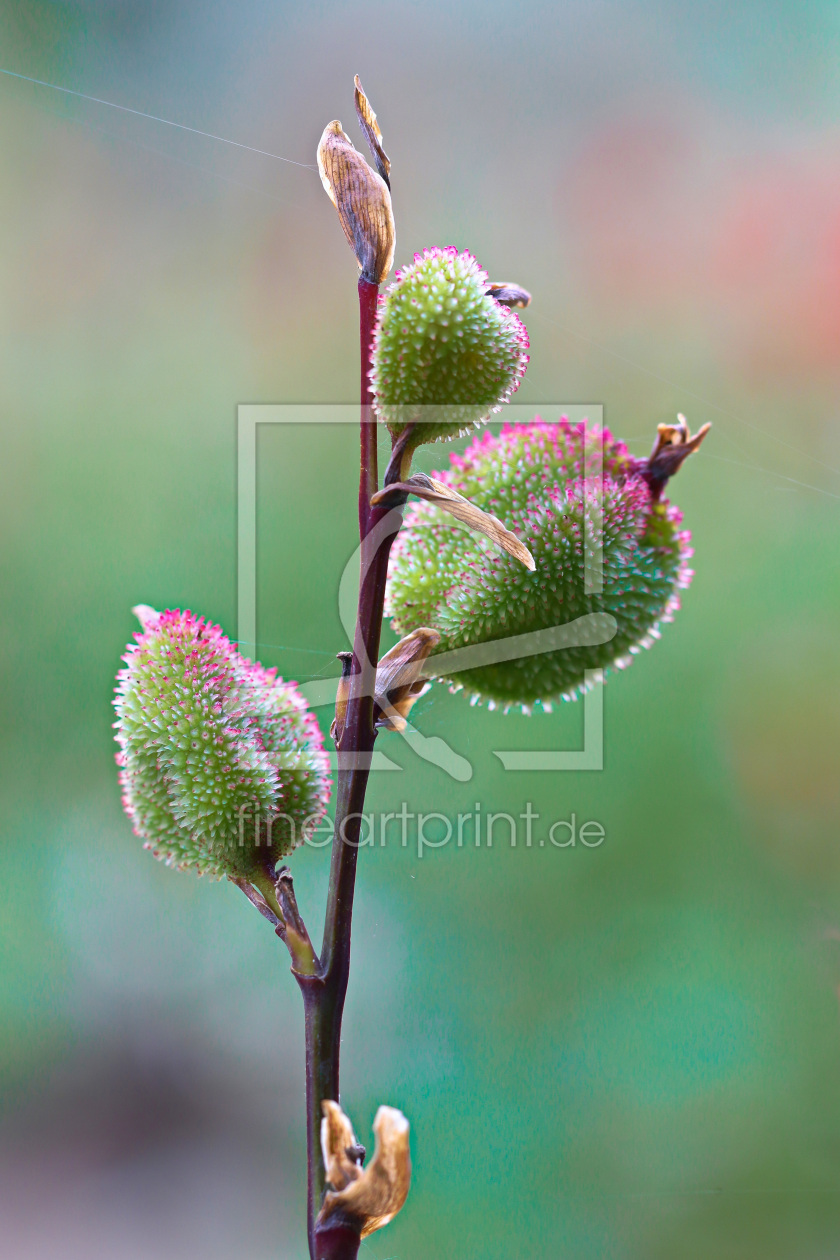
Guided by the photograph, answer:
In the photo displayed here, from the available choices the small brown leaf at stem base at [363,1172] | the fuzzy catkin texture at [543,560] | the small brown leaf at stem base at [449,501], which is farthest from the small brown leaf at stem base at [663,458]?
the small brown leaf at stem base at [363,1172]

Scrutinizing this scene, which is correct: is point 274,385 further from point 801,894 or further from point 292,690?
point 801,894

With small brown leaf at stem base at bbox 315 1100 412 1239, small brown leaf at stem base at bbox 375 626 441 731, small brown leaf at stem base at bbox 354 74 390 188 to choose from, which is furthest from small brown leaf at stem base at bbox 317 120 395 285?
small brown leaf at stem base at bbox 315 1100 412 1239

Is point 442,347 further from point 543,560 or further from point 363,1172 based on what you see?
point 363,1172

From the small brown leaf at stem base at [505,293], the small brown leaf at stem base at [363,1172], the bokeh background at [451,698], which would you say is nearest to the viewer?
the small brown leaf at stem base at [363,1172]

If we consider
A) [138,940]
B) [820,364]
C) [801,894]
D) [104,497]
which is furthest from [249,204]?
[801,894]

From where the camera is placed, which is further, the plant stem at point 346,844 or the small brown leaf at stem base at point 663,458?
the small brown leaf at stem base at point 663,458

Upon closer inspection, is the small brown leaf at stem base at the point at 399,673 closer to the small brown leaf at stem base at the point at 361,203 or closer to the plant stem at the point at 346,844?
the plant stem at the point at 346,844

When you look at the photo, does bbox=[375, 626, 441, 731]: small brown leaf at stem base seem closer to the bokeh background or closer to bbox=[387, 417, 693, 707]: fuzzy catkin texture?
bbox=[387, 417, 693, 707]: fuzzy catkin texture
